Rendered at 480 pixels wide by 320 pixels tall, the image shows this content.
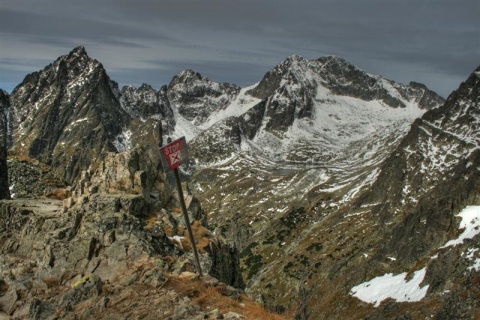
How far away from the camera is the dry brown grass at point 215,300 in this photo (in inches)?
851

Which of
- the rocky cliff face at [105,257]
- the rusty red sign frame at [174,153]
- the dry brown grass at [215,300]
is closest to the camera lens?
the dry brown grass at [215,300]

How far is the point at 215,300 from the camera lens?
74.1ft

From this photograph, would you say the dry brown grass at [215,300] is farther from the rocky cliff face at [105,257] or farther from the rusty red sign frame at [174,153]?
the rusty red sign frame at [174,153]

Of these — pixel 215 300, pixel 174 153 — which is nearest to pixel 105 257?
pixel 215 300

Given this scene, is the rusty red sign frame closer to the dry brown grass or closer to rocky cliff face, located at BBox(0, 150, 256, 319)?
the dry brown grass

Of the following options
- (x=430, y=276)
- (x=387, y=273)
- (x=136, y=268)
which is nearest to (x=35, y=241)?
(x=136, y=268)

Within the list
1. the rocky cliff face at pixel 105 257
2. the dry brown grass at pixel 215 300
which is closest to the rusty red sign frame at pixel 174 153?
the dry brown grass at pixel 215 300

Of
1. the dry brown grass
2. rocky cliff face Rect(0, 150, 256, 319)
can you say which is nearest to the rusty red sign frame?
the dry brown grass

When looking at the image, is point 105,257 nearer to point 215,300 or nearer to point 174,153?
point 215,300

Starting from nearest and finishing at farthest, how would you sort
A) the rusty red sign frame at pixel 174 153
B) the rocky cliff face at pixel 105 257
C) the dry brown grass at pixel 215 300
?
the dry brown grass at pixel 215 300
the rusty red sign frame at pixel 174 153
the rocky cliff face at pixel 105 257

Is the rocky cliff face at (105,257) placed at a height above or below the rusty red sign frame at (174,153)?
below

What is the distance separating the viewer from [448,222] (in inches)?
5187

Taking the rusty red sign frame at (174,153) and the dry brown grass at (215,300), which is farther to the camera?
the rusty red sign frame at (174,153)

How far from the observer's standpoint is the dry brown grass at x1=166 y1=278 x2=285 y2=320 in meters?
21.6
